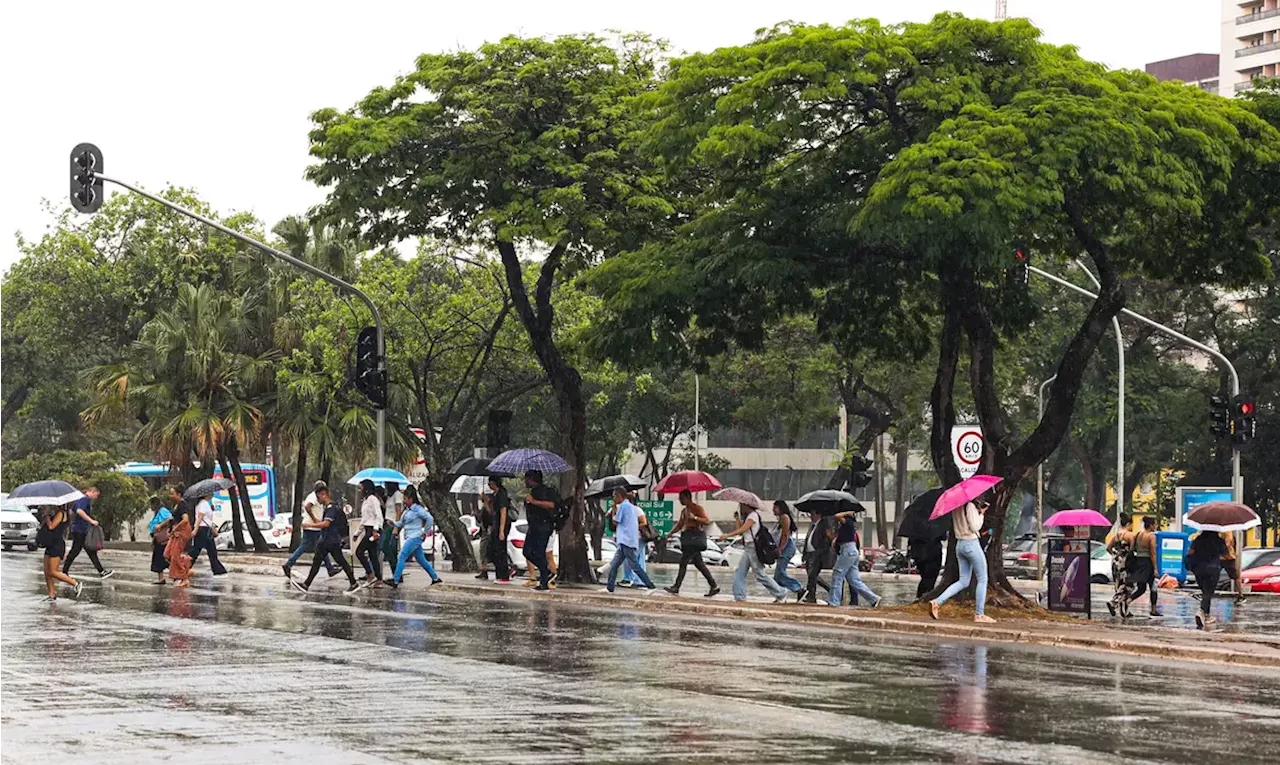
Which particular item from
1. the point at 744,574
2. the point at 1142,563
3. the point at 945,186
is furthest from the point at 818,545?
the point at 945,186

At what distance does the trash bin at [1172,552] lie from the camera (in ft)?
136

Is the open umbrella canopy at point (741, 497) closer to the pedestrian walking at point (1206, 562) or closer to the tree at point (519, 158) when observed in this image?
the tree at point (519, 158)

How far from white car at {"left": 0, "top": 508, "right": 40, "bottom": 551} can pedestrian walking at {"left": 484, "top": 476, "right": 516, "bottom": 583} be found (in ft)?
99.4

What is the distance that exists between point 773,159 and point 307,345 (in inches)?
901

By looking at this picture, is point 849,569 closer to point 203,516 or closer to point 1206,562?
point 1206,562

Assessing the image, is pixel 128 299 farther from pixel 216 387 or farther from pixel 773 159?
pixel 773 159

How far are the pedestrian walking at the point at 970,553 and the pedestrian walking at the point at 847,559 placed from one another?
3087mm

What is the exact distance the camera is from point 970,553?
23.2 meters

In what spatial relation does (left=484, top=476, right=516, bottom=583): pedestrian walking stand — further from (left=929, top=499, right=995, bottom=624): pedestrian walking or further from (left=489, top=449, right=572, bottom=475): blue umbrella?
(left=929, top=499, right=995, bottom=624): pedestrian walking

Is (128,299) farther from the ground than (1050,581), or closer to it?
farther from the ground

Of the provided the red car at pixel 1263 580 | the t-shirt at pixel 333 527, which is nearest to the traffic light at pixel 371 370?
the t-shirt at pixel 333 527

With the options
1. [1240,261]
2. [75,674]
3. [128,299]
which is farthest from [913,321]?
[128,299]

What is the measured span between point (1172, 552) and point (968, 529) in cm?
2012

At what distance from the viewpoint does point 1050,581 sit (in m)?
26.3
